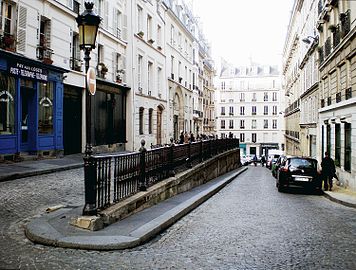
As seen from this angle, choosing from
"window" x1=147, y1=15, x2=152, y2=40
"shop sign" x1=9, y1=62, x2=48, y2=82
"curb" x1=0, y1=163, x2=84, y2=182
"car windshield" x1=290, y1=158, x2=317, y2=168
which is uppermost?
"window" x1=147, y1=15, x2=152, y2=40

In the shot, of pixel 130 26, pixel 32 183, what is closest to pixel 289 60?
pixel 130 26

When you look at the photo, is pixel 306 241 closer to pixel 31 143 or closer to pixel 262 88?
pixel 31 143

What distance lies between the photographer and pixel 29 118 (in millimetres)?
16875

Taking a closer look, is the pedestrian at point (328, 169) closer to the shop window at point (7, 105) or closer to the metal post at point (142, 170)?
the metal post at point (142, 170)

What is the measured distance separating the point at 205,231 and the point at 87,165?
2.46m

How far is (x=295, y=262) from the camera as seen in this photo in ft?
18.5

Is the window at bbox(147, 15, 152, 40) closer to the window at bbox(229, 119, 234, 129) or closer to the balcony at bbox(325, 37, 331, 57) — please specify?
the balcony at bbox(325, 37, 331, 57)

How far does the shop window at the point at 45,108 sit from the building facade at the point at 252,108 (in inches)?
2480

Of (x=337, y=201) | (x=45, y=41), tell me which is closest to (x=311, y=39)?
(x=337, y=201)

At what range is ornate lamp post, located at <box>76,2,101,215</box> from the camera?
22.4ft

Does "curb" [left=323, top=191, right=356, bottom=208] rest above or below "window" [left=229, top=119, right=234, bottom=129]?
below

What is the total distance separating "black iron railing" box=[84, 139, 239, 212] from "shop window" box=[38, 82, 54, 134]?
6.79m

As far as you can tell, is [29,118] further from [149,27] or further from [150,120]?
[149,27]

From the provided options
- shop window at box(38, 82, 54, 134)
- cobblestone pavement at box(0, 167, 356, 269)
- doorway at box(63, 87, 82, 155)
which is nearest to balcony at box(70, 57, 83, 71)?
doorway at box(63, 87, 82, 155)
